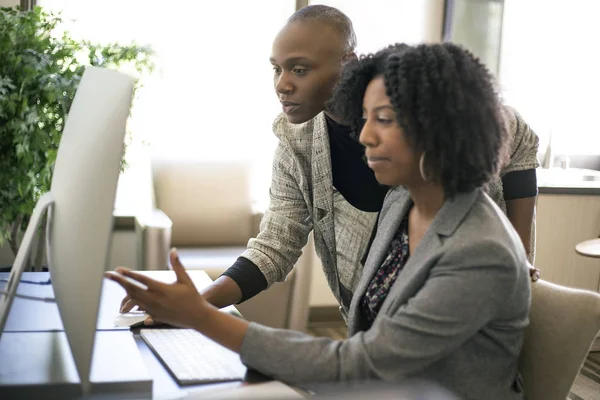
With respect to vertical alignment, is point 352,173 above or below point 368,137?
below

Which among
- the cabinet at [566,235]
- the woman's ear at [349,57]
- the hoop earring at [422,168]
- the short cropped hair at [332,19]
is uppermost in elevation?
the short cropped hair at [332,19]

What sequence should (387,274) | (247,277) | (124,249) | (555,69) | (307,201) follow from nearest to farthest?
(387,274)
(247,277)
(307,201)
(124,249)
(555,69)

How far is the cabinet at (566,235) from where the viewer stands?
3742 millimetres

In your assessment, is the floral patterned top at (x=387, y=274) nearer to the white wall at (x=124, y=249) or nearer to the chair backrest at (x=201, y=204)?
the chair backrest at (x=201, y=204)

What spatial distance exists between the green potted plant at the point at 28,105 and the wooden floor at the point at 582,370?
5.12 ft

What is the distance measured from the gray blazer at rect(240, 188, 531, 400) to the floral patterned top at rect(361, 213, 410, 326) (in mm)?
120

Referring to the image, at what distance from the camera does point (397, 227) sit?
4.61ft

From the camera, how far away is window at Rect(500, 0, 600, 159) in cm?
430

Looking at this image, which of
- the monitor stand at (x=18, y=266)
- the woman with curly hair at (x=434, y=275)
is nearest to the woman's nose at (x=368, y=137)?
the woman with curly hair at (x=434, y=275)

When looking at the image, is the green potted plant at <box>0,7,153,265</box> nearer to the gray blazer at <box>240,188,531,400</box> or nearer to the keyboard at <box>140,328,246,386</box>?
the keyboard at <box>140,328,246,386</box>

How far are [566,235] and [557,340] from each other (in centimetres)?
270

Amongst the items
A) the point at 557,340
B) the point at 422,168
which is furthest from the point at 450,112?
the point at 557,340

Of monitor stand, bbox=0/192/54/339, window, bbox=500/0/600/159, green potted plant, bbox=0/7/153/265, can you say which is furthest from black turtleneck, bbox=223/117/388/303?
window, bbox=500/0/600/159

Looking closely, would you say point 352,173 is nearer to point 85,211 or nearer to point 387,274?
point 387,274
